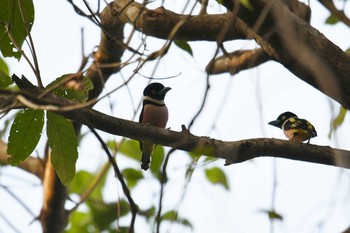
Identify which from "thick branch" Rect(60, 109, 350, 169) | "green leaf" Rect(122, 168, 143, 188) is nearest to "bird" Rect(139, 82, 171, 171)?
"green leaf" Rect(122, 168, 143, 188)

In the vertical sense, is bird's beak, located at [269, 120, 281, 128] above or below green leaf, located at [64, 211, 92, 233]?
above

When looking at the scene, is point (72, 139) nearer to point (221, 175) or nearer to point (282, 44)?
point (282, 44)

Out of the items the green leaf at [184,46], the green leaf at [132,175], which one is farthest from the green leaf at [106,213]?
the green leaf at [184,46]

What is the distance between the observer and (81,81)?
132 inches

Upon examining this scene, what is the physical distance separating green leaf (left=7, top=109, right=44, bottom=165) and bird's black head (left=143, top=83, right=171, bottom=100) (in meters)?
2.95

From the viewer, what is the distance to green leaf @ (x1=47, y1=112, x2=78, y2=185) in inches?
125

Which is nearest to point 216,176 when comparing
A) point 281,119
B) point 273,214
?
point 281,119

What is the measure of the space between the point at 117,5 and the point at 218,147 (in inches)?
81.4

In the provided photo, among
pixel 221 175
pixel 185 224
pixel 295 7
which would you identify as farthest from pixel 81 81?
pixel 221 175

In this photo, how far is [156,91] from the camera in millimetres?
6273

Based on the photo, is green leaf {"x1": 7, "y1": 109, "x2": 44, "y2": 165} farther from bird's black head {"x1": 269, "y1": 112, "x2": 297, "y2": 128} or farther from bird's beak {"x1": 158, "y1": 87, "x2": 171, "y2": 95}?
bird's black head {"x1": 269, "y1": 112, "x2": 297, "y2": 128}

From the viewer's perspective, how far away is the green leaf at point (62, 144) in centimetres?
318

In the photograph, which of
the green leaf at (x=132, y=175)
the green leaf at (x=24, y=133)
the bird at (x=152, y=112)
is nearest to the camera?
the green leaf at (x=24, y=133)

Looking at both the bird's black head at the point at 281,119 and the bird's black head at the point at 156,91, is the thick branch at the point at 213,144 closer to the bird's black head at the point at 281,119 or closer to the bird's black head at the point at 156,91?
the bird's black head at the point at 281,119
